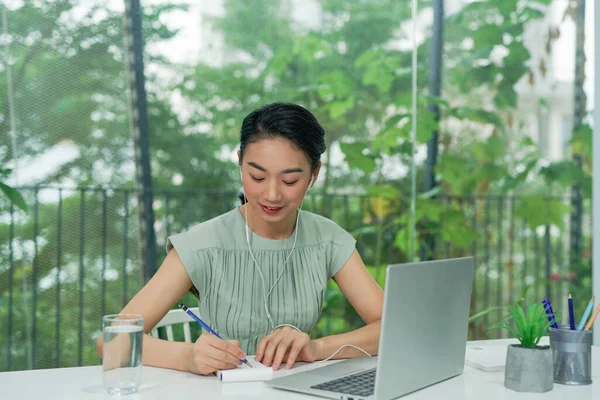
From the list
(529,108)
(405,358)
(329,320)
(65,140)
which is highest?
(529,108)

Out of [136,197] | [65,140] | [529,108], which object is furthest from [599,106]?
[65,140]

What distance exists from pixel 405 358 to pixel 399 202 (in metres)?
2.06

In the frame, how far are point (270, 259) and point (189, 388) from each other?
1.98ft

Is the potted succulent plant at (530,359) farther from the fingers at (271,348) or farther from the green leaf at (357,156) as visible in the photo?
the green leaf at (357,156)

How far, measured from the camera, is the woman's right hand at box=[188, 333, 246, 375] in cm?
131

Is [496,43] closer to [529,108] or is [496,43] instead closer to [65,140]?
[529,108]

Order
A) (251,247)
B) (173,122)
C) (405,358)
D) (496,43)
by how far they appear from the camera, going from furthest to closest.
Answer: (496,43), (173,122), (251,247), (405,358)

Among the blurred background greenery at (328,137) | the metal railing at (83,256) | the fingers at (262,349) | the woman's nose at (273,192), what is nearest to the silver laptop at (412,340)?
the fingers at (262,349)

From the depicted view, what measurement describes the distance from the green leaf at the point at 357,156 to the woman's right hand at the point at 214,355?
1875mm

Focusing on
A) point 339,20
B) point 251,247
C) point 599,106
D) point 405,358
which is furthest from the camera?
point 339,20

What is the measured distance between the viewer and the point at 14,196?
2.61m

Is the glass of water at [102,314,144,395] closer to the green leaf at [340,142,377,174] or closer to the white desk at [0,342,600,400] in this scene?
→ the white desk at [0,342,600,400]

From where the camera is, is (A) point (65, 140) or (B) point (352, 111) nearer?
(A) point (65, 140)

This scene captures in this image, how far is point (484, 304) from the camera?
3420 mm
